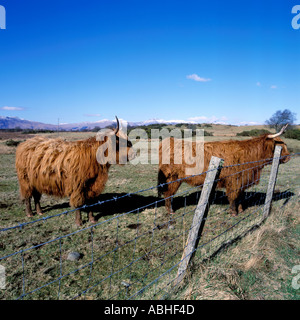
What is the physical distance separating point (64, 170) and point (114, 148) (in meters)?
1.33

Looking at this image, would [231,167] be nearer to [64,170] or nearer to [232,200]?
[232,200]

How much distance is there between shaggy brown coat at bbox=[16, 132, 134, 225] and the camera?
5.37m

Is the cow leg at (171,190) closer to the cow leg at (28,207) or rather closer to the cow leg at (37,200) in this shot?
the cow leg at (37,200)

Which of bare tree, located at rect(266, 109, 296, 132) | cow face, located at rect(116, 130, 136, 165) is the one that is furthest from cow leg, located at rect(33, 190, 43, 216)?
bare tree, located at rect(266, 109, 296, 132)

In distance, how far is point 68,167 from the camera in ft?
17.5

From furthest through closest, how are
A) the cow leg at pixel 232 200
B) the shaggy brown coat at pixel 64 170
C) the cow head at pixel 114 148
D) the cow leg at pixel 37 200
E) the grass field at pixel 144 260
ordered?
1. the cow leg at pixel 37 200
2. the cow leg at pixel 232 200
3. the cow head at pixel 114 148
4. the shaggy brown coat at pixel 64 170
5. the grass field at pixel 144 260

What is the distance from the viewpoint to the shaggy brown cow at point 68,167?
5.37 meters

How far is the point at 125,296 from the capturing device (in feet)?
10.2

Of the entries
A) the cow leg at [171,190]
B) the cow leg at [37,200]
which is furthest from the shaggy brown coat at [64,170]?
the cow leg at [171,190]

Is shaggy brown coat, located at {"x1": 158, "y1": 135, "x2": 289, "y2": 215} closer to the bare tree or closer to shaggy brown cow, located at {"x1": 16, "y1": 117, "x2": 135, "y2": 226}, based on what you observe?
shaggy brown cow, located at {"x1": 16, "y1": 117, "x2": 135, "y2": 226}

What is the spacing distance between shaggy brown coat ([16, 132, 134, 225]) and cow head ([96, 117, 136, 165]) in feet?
0.19

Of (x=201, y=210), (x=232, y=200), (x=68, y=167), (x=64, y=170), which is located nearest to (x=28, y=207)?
(x=64, y=170)
